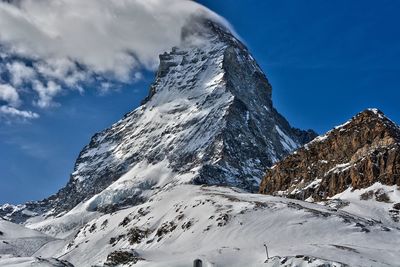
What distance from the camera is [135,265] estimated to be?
281ft

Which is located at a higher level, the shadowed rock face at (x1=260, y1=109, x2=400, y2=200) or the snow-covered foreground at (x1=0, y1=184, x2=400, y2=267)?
the shadowed rock face at (x1=260, y1=109, x2=400, y2=200)

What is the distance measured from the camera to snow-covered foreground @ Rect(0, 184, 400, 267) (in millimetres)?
81625

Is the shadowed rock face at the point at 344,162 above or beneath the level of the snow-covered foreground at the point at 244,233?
above

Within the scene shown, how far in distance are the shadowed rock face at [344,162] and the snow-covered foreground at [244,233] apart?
5783 mm

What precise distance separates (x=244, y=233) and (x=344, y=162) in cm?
6272

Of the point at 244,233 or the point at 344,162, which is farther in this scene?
the point at 344,162

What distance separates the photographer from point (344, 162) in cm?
15862

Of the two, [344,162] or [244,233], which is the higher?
[344,162]

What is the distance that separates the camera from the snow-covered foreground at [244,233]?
268 ft

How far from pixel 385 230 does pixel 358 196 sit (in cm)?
4071

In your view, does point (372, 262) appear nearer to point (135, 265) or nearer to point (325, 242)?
point (325, 242)

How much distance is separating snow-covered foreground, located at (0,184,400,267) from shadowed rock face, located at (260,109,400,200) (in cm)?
578

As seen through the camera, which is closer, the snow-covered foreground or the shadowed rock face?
the snow-covered foreground

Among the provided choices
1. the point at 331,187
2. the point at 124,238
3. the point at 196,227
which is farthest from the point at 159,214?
the point at 331,187
